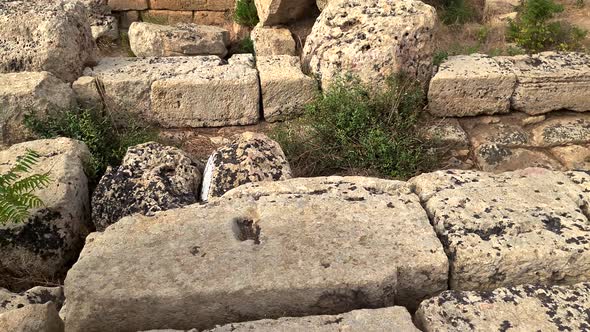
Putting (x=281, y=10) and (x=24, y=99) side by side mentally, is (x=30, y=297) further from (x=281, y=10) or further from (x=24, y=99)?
(x=281, y=10)

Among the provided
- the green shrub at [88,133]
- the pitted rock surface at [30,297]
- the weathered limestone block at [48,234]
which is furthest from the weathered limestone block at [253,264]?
the green shrub at [88,133]

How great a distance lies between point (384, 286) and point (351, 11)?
10.8 ft

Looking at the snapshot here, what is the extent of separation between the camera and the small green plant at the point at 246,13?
9094mm

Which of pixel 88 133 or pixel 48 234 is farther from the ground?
pixel 88 133

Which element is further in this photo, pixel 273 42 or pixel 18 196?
pixel 273 42

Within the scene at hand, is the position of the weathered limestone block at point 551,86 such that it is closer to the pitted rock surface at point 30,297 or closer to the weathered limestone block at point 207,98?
the weathered limestone block at point 207,98

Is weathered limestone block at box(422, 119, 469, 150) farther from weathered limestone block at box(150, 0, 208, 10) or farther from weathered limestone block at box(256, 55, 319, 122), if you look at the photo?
weathered limestone block at box(150, 0, 208, 10)

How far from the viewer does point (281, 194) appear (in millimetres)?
3109

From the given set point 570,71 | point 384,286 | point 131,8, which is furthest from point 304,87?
point 131,8

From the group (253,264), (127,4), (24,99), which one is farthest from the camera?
(127,4)

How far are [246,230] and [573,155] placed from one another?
11.2 ft

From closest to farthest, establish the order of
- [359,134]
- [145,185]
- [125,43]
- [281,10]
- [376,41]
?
1. [145,185]
2. [359,134]
3. [376,41]
4. [281,10]
5. [125,43]

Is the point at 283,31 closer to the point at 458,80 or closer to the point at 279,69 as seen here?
the point at 279,69

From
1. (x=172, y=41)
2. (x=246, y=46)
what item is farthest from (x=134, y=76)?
(x=246, y=46)
